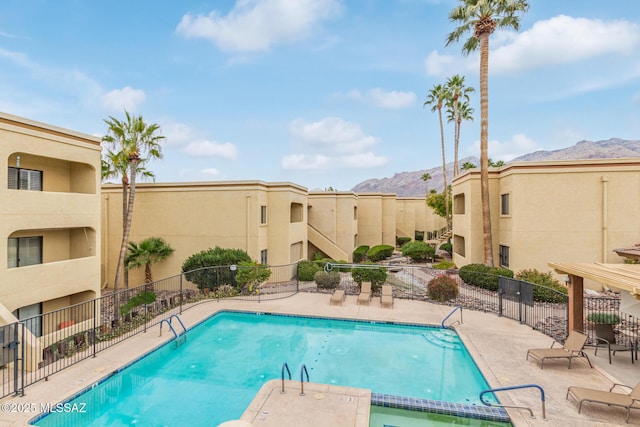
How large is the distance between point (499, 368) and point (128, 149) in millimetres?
20486

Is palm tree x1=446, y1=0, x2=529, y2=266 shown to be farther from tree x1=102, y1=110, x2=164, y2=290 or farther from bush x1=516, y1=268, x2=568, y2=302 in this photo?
tree x1=102, y1=110, x2=164, y2=290

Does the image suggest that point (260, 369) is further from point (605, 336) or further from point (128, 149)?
point (128, 149)

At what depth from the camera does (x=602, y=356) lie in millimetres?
9523

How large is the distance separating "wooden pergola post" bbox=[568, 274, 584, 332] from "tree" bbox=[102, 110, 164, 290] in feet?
68.7

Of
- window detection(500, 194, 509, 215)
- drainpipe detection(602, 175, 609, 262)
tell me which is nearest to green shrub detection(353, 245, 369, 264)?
window detection(500, 194, 509, 215)

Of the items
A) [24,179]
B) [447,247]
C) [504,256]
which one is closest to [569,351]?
[504,256]

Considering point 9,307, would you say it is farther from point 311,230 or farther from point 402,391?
point 311,230

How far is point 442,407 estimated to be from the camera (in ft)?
24.0

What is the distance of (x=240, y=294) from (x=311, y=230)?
12576 mm

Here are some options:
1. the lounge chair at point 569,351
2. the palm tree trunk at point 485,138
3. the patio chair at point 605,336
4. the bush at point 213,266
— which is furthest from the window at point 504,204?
the bush at point 213,266

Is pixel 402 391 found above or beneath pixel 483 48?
beneath

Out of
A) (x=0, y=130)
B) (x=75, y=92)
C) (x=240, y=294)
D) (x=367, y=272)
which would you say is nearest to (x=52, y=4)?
(x=75, y=92)

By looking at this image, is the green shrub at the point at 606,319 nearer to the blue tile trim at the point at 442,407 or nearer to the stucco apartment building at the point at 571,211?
the blue tile trim at the point at 442,407

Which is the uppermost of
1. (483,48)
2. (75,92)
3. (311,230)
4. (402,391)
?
(483,48)
